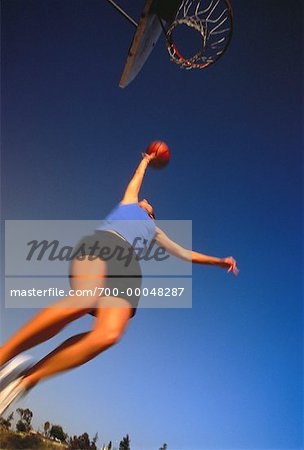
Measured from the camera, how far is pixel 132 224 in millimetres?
3938

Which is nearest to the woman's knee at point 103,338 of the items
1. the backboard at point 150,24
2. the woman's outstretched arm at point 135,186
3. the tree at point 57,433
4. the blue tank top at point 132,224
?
the blue tank top at point 132,224

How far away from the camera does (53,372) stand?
3.38 meters

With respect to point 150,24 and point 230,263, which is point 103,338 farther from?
point 150,24

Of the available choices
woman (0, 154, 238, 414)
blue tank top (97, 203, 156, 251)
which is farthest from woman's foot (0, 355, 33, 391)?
blue tank top (97, 203, 156, 251)

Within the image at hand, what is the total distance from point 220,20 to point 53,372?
2.92 metres

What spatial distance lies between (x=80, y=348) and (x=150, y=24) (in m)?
2.32

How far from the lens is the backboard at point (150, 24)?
148 inches

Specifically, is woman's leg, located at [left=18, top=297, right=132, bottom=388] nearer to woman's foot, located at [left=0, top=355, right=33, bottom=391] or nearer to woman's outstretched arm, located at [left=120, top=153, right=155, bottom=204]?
woman's foot, located at [left=0, top=355, right=33, bottom=391]

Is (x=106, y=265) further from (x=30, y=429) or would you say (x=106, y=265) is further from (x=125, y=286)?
(x=30, y=429)

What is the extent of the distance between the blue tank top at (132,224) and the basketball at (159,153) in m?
0.41

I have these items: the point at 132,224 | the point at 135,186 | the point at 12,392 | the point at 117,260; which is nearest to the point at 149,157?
the point at 135,186

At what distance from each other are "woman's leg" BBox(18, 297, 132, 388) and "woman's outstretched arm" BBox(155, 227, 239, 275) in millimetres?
969

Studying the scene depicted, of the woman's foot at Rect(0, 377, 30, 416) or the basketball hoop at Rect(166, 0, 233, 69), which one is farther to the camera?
the basketball hoop at Rect(166, 0, 233, 69)

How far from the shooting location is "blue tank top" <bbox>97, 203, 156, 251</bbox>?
3895 mm
